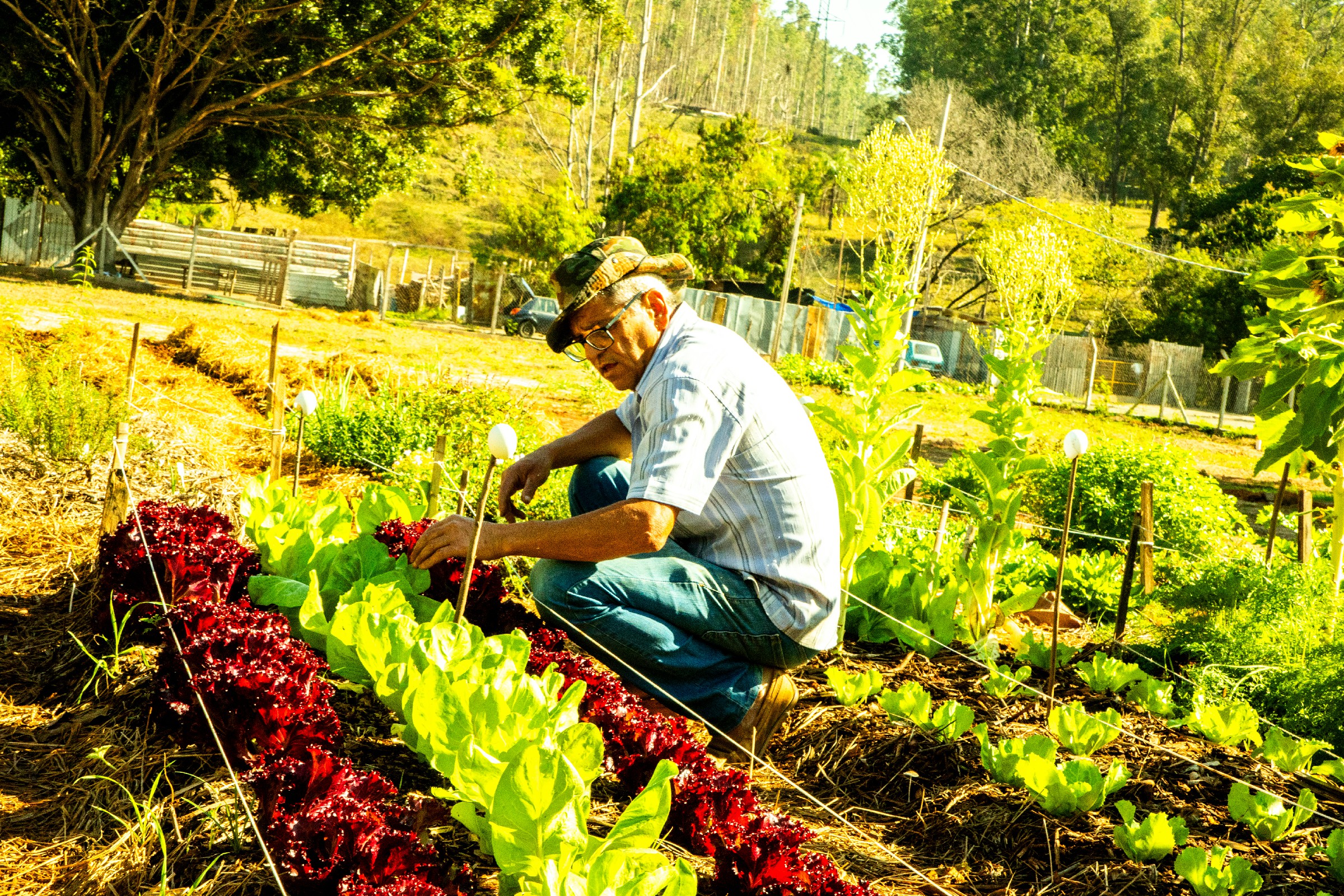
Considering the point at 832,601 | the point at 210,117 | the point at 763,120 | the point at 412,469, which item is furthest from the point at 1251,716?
the point at 763,120

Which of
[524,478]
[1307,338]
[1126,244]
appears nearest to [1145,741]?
[1307,338]

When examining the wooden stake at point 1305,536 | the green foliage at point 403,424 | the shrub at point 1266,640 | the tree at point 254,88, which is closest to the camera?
the shrub at point 1266,640

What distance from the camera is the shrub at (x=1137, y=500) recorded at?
6.46 meters

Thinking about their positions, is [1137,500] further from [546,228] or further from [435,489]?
[546,228]

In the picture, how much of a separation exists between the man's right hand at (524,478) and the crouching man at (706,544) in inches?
13.9

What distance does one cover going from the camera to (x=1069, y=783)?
2404 millimetres

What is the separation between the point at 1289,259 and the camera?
3.53 meters

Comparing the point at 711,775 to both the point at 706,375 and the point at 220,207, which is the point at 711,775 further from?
the point at 220,207

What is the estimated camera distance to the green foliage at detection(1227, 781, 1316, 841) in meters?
2.28

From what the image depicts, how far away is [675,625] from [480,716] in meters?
0.92

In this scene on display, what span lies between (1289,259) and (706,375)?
92.1 inches

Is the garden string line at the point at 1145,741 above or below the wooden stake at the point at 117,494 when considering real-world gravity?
below

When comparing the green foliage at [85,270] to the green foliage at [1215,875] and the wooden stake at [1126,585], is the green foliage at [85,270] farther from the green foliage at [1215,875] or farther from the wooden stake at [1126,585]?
the green foliage at [1215,875]

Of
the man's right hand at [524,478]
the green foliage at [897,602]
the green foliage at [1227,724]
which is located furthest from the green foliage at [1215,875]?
the man's right hand at [524,478]
